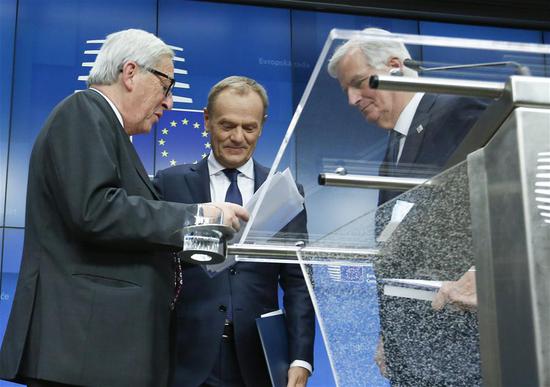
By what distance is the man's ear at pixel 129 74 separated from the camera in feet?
6.51

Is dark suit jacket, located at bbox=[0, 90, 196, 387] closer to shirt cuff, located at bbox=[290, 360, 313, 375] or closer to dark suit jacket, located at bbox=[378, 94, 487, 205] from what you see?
shirt cuff, located at bbox=[290, 360, 313, 375]

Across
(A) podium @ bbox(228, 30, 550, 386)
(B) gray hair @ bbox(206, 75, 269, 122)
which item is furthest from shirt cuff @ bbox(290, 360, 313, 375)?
(A) podium @ bbox(228, 30, 550, 386)

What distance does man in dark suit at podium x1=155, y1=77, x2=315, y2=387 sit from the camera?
2.09 meters

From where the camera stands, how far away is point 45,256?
Result: 169 cm

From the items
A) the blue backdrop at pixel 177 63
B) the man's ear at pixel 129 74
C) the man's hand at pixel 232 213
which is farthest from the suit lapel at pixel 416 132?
the blue backdrop at pixel 177 63

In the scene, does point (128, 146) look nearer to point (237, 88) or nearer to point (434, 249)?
point (237, 88)

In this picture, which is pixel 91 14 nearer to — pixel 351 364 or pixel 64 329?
pixel 64 329

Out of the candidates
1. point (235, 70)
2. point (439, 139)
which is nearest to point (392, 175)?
point (439, 139)

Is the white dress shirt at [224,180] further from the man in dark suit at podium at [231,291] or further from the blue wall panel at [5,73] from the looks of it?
the blue wall panel at [5,73]

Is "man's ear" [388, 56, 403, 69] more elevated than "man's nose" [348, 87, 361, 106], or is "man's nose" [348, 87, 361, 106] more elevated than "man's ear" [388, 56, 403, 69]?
"man's ear" [388, 56, 403, 69]

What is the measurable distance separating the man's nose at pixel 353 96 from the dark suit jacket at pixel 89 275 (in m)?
0.78

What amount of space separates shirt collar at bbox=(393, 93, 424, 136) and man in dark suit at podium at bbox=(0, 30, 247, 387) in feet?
2.17

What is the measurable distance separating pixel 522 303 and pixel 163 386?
1167mm

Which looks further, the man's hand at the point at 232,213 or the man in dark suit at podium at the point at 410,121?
the man's hand at the point at 232,213
